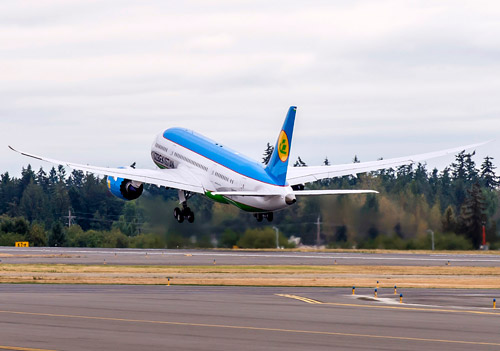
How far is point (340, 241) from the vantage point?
88.4 m

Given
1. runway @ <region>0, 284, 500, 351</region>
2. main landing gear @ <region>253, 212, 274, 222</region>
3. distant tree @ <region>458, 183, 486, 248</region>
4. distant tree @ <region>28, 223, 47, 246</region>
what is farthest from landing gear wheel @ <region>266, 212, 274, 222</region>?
distant tree @ <region>28, 223, 47, 246</region>

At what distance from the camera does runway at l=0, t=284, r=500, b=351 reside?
30.8 m

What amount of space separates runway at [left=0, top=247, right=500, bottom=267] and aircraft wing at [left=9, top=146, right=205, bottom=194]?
20.0 ft

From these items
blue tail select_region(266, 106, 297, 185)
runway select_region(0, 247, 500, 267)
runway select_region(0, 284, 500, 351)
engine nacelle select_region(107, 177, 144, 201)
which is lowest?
runway select_region(0, 284, 500, 351)

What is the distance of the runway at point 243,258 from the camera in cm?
7806

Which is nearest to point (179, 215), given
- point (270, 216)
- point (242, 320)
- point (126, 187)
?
point (126, 187)

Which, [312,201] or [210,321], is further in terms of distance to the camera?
[312,201]

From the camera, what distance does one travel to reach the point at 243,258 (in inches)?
3248

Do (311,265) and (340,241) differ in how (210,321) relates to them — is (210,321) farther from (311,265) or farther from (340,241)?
(340,241)

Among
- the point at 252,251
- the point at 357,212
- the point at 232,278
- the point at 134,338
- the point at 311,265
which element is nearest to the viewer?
the point at 134,338

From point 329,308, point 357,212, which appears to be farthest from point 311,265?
point 329,308

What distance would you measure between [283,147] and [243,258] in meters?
10.9

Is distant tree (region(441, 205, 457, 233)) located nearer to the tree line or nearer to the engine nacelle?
the tree line

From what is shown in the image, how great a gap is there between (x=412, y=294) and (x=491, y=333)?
57.5 feet
